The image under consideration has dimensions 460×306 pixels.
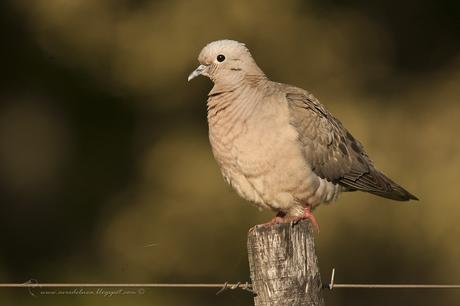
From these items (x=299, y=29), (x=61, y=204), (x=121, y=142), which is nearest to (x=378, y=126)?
(x=299, y=29)

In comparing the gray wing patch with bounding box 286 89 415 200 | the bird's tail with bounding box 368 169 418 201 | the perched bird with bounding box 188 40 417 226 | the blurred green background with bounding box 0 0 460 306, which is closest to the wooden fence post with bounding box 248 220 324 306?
the perched bird with bounding box 188 40 417 226

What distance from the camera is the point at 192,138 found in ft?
24.7

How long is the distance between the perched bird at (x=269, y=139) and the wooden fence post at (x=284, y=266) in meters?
0.98

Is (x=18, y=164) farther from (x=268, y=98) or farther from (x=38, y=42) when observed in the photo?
(x=268, y=98)

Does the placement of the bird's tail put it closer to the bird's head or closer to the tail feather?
the tail feather

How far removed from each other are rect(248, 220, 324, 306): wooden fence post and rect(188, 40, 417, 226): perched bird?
3.21 ft

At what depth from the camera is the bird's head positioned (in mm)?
4664

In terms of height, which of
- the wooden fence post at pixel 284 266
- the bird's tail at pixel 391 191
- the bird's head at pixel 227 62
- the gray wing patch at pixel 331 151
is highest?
the bird's head at pixel 227 62

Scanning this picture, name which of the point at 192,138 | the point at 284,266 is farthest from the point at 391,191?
the point at 192,138

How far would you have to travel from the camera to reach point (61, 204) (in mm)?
8086

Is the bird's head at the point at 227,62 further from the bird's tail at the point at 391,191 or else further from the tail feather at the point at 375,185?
the bird's tail at the point at 391,191

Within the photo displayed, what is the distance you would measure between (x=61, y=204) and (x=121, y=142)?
78cm

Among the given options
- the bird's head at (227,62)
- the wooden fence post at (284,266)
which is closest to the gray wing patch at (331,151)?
the bird's head at (227,62)

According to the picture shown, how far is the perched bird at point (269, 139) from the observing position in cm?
434
